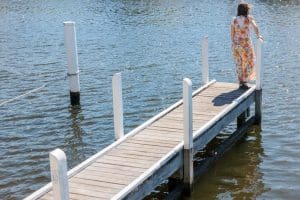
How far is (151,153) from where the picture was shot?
8.77 meters

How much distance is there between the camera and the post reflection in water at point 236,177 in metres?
9.50

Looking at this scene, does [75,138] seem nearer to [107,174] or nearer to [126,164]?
[126,164]

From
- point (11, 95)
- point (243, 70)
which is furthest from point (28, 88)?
point (243, 70)

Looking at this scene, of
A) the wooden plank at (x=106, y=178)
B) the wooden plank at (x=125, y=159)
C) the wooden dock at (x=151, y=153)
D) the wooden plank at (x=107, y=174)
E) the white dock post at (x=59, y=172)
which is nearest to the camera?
the white dock post at (x=59, y=172)

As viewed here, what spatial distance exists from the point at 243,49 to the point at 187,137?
12.8ft

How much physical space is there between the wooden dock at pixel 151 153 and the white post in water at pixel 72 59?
324cm

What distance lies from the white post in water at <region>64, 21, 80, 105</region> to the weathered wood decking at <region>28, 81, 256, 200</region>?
3357 millimetres

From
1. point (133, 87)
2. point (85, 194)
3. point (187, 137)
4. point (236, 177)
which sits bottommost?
point (236, 177)

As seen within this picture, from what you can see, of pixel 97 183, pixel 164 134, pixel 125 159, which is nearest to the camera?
pixel 97 183

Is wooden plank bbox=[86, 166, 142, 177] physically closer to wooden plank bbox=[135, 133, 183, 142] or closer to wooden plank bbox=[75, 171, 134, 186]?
wooden plank bbox=[75, 171, 134, 186]

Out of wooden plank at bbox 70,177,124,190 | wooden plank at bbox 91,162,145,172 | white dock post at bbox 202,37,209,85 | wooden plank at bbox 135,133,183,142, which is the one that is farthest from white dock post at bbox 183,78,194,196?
white dock post at bbox 202,37,209,85

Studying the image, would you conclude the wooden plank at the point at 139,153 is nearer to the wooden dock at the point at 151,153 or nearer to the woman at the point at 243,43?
the wooden dock at the point at 151,153

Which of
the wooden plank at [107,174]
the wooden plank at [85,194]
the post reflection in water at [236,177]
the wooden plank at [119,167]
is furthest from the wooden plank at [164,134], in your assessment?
the wooden plank at [85,194]

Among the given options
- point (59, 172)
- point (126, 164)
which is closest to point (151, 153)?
point (126, 164)
